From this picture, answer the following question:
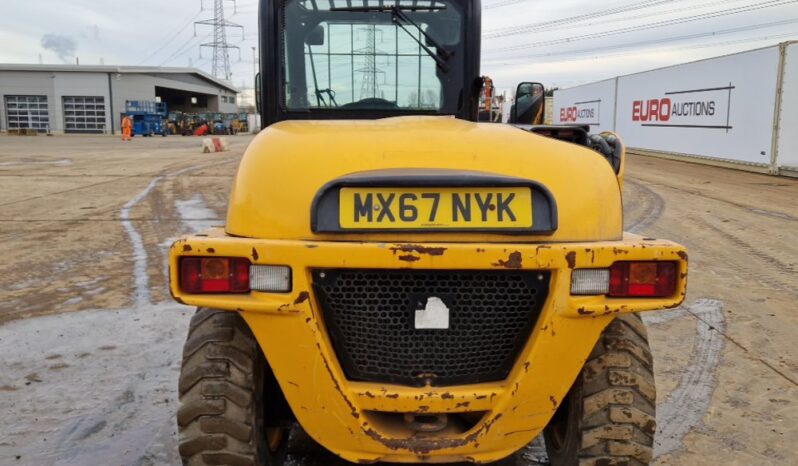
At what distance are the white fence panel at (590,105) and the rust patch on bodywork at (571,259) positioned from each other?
80.3 ft

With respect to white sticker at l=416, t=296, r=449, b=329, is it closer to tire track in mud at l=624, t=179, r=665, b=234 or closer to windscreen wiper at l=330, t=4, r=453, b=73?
windscreen wiper at l=330, t=4, r=453, b=73

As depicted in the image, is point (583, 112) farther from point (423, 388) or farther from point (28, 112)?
point (28, 112)

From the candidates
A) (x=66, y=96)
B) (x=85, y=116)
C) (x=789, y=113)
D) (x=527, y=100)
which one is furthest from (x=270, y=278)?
(x=66, y=96)

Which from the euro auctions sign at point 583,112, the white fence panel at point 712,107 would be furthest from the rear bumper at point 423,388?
the euro auctions sign at point 583,112

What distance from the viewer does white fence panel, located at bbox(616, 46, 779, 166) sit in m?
16.7

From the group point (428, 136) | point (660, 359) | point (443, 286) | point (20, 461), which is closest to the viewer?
point (443, 286)

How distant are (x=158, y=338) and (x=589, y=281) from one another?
11.5 feet

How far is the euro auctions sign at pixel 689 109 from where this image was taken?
18359 mm

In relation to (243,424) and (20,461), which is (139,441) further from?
(243,424)

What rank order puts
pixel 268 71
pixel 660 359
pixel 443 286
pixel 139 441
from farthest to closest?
1. pixel 660 359
2. pixel 268 71
3. pixel 139 441
4. pixel 443 286

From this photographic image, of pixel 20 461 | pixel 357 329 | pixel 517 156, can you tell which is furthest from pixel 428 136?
pixel 20 461

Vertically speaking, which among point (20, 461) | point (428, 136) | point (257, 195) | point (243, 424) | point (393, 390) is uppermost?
point (428, 136)

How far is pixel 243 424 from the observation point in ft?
8.00

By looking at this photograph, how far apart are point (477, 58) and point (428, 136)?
1.35 metres
